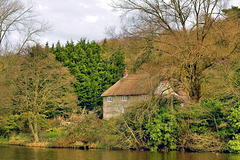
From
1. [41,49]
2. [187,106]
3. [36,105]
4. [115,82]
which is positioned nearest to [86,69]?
[115,82]

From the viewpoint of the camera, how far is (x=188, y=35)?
70.7 feet

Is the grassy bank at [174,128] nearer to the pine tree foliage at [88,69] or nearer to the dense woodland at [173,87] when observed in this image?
the dense woodland at [173,87]

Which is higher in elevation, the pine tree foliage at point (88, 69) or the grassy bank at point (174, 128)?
the pine tree foliage at point (88, 69)

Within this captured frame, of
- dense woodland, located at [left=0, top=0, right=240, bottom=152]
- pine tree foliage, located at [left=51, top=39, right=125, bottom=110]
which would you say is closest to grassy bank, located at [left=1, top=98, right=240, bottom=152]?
dense woodland, located at [left=0, top=0, right=240, bottom=152]

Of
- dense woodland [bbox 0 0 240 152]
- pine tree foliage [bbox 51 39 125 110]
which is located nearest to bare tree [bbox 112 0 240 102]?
dense woodland [bbox 0 0 240 152]

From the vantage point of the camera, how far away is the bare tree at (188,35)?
20578 mm

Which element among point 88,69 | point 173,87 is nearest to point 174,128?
point 173,87

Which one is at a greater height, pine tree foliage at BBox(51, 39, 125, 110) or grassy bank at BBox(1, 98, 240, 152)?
pine tree foliage at BBox(51, 39, 125, 110)

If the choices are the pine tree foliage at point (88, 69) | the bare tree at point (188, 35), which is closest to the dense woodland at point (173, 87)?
the bare tree at point (188, 35)

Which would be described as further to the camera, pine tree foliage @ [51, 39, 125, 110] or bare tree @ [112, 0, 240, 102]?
pine tree foliage @ [51, 39, 125, 110]

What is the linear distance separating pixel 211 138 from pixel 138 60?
24.8ft

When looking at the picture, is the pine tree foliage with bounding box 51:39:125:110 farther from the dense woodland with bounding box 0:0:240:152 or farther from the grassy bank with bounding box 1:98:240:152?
the grassy bank with bounding box 1:98:240:152

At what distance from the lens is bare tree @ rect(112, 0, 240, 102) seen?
20.6 metres

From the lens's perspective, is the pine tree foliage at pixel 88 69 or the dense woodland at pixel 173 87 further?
the pine tree foliage at pixel 88 69
